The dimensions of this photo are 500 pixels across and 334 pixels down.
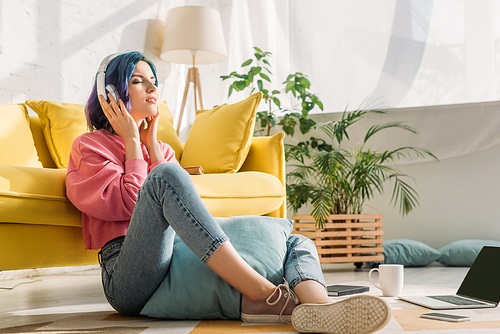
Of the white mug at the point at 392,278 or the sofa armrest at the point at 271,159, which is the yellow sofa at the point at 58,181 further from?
the white mug at the point at 392,278

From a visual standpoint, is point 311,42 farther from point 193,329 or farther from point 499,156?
point 193,329

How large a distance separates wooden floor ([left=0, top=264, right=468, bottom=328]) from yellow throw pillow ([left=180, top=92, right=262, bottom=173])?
2.48ft

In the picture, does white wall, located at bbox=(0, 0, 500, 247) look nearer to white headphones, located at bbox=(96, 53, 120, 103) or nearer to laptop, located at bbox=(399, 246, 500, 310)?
white headphones, located at bbox=(96, 53, 120, 103)

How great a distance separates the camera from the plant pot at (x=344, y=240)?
2.68 meters

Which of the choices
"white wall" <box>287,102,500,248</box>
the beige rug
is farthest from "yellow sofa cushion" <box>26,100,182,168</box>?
"white wall" <box>287,102,500,248</box>

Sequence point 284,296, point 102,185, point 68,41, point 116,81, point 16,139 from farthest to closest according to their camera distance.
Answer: point 68,41
point 16,139
point 116,81
point 102,185
point 284,296

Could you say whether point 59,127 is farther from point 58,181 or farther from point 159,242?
point 159,242

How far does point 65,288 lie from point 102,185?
3.71 ft

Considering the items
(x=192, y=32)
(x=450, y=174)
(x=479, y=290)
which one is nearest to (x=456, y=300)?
(x=479, y=290)

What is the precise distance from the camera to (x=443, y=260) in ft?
9.18

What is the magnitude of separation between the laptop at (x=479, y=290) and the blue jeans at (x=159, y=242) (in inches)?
16.9

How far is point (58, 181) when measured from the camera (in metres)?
1.41

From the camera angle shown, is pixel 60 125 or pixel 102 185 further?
pixel 60 125

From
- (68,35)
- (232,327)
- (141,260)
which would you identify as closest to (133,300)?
(141,260)
